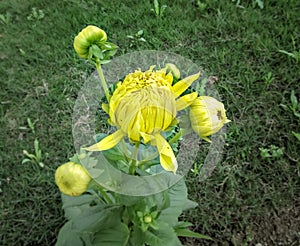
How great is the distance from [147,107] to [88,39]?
0.27 m

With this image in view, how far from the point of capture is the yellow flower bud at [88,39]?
92 cm

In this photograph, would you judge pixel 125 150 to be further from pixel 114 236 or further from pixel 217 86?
pixel 217 86

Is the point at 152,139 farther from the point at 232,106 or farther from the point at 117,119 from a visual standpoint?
the point at 232,106

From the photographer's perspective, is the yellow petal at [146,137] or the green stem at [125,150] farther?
the green stem at [125,150]

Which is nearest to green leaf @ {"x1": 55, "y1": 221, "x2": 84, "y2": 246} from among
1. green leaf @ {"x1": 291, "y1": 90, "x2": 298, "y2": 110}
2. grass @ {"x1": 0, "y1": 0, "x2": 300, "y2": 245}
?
grass @ {"x1": 0, "y1": 0, "x2": 300, "y2": 245}

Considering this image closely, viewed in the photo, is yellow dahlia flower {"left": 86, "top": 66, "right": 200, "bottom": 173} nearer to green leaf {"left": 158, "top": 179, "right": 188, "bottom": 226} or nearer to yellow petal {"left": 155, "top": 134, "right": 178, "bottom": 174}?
yellow petal {"left": 155, "top": 134, "right": 178, "bottom": 174}

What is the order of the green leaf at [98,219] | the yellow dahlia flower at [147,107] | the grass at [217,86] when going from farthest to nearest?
the grass at [217,86], the green leaf at [98,219], the yellow dahlia flower at [147,107]

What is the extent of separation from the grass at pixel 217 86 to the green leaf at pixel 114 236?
1.66 feet

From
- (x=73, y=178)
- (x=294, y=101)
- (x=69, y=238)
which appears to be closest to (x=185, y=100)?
(x=73, y=178)

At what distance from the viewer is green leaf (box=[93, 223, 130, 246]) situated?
121cm

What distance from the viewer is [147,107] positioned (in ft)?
2.42

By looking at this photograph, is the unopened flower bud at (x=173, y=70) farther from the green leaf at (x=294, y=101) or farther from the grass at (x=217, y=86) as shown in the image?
the green leaf at (x=294, y=101)

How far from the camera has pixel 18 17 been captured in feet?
7.88

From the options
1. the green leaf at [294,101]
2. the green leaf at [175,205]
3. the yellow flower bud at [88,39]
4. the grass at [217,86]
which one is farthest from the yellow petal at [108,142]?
the green leaf at [294,101]
